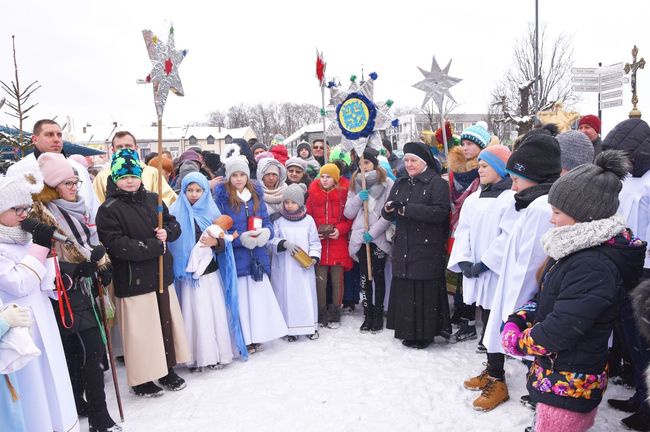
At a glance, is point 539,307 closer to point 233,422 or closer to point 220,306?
point 233,422

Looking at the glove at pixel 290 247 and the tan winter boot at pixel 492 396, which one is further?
the glove at pixel 290 247

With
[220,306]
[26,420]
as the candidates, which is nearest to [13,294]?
[26,420]

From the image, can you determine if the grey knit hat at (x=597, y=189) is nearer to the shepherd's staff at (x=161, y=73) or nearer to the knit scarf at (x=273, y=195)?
the shepherd's staff at (x=161, y=73)

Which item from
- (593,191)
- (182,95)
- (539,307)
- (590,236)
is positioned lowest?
(539,307)

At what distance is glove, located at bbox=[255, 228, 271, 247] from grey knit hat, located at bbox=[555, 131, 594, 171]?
9.85ft

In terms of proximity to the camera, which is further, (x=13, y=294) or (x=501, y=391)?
(x=501, y=391)

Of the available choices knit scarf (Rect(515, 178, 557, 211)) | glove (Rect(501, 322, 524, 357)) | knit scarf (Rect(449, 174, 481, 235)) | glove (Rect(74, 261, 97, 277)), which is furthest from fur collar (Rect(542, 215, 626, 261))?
glove (Rect(74, 261, 97, 277))

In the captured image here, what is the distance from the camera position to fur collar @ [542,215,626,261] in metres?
2.38

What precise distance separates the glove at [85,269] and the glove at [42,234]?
0.32 metres

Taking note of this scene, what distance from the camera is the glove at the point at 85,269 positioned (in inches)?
136

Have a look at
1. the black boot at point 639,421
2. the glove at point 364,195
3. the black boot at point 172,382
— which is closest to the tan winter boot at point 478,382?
the black boot at point 639,421

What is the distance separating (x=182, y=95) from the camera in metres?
4.34

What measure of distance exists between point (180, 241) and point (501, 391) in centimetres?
326

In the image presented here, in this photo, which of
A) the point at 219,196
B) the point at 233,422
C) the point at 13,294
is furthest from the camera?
the point at 219,196
